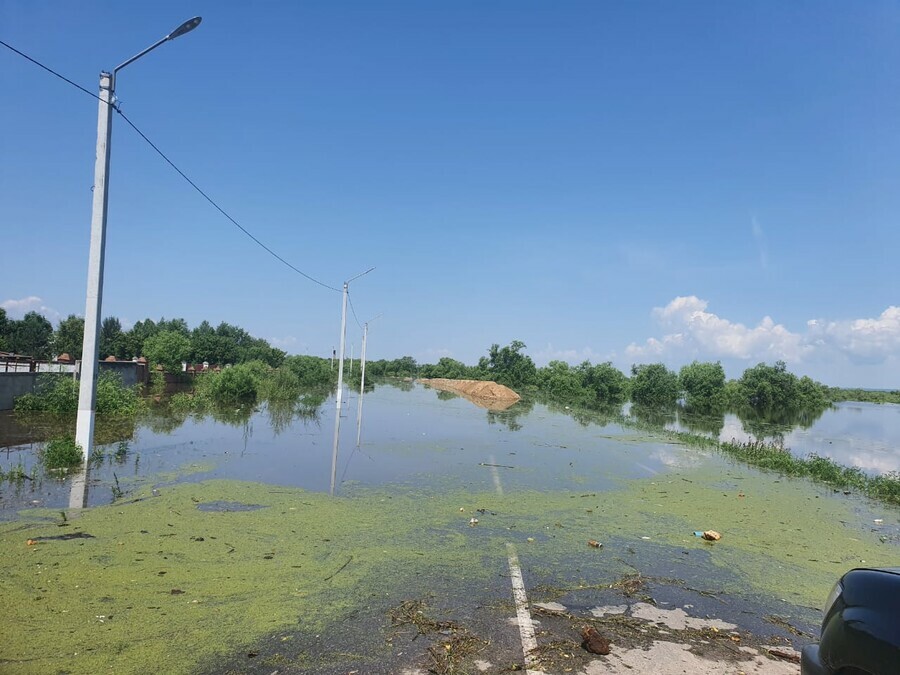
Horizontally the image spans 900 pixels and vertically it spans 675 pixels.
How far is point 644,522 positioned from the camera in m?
8.28

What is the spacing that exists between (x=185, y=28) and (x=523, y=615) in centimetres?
1081

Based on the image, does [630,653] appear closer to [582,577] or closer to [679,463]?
[582,577]

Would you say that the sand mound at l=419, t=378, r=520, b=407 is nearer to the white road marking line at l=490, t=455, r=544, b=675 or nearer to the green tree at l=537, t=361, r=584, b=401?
the green tree at l=537, t=361, r=584, b=401

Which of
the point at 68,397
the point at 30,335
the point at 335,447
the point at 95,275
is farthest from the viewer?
the point at 30,335

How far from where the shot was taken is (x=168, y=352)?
41406 millimetres

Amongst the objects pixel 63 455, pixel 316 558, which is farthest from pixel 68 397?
pixel 316 558

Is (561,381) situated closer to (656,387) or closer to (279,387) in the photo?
(656,387)

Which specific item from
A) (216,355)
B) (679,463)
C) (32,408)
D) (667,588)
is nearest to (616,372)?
(216,355)

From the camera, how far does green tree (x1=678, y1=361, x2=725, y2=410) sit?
5941 cm

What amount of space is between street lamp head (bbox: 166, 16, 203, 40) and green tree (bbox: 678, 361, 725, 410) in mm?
57226

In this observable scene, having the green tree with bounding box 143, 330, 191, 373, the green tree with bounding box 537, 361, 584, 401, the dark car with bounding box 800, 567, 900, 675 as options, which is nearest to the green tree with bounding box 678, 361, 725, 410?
the green tree with bounding box 537, 361, 584, 401

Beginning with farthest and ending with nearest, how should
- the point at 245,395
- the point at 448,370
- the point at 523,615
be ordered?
1. the point at 448,370
2. the point at 245,395
3. the point at 523,615

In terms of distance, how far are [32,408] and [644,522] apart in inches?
718

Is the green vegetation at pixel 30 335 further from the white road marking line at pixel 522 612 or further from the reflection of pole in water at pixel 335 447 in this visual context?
the white road marking line at pixel 522 612
